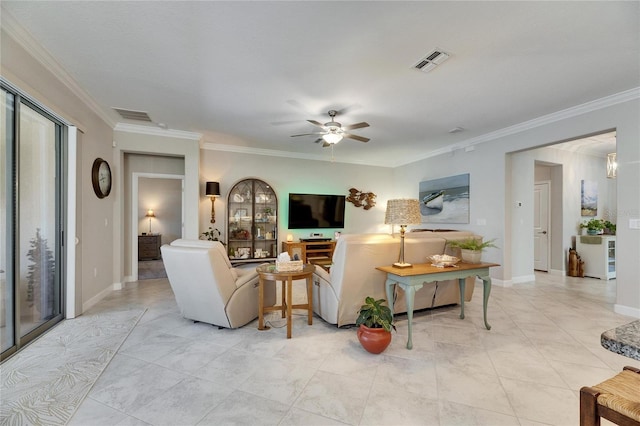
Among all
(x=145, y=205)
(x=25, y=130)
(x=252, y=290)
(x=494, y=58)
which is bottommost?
(x=252, y=290)

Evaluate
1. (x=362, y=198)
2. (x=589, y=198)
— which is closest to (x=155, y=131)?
(x=362, y=198)

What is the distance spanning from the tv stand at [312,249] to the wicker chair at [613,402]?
17.0ft

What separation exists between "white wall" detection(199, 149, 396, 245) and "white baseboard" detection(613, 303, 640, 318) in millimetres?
3979

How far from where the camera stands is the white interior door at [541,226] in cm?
612

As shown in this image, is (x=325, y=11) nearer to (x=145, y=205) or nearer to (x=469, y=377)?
(x=469, y=377)

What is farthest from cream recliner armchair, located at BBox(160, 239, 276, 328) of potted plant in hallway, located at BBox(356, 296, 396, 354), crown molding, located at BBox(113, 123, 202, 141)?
crown molding, located at BBox(113, 123, 202, 141)

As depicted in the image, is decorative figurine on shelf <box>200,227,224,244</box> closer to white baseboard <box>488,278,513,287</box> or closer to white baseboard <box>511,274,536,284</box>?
white baseboard <box>488,278,513,287</box>

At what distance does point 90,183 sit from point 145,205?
4724mm

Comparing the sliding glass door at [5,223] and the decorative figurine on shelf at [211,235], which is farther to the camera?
the decorative figurine on shelf at [211,235]

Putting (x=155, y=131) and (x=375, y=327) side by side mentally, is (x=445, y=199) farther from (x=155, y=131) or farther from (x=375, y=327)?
(x=155, y=131)

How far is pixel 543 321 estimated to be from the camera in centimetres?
325

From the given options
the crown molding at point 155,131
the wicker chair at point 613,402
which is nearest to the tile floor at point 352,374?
the wicker chair at point 613,402

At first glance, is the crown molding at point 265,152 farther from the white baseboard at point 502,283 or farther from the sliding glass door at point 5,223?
the white baseboard at point 502,283

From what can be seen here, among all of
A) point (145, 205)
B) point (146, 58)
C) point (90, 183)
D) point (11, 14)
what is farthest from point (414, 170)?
point (145, 205)
